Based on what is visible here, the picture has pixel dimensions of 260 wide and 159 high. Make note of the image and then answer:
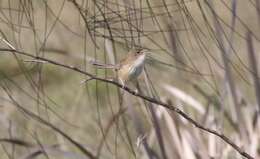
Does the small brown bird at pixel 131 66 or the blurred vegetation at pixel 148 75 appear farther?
the small brown bird at pixel 131 66

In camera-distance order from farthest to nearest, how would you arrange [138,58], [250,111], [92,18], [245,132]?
[250,111]
[245,132]
[138,58]
[92,18]

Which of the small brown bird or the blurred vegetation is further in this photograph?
the small brown bird

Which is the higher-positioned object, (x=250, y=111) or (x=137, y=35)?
(x=137, y=35)

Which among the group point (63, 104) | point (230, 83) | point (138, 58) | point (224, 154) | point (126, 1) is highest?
point (126, 1)

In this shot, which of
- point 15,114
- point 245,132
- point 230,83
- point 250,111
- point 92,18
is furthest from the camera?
point 15,114

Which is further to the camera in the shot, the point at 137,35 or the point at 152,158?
A: the point at 152,158

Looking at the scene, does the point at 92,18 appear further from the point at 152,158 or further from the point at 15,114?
the point at 15,114

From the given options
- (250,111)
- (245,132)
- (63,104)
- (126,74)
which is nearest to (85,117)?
(63,104)
